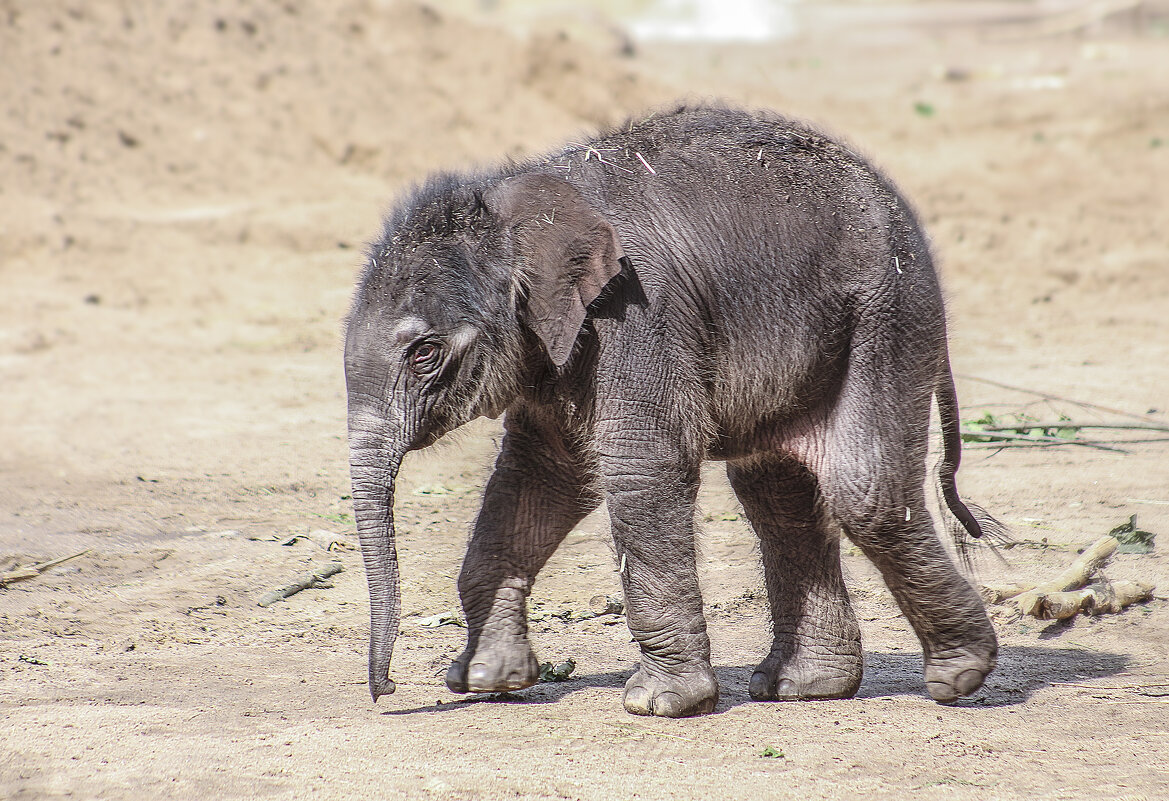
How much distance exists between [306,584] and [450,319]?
216cm

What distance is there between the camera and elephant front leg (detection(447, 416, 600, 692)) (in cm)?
485

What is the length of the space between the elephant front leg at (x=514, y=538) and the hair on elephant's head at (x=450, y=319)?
0.45 meters

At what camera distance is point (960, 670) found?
4.77 meters

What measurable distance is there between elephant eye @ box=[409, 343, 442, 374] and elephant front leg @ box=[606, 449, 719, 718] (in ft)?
2.19

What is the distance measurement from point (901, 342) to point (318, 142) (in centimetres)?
1173

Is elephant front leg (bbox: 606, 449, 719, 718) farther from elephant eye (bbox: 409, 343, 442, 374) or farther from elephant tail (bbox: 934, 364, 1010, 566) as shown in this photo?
elephant tail (bbox: 934, 364, 1010, 566)

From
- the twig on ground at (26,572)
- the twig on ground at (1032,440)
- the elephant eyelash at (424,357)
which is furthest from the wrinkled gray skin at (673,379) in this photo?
the twig on ground at (1032,440)

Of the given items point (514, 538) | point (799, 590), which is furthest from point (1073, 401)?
point (514, 538)

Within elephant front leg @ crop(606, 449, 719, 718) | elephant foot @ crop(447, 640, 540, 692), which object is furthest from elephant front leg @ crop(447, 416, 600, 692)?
elephant front leg @ crop(606, 449, 719, 718)

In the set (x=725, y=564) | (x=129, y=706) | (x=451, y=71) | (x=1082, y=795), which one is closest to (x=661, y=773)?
(x=1082, y=795)

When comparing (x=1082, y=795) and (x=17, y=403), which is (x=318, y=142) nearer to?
(x=17, y=403)

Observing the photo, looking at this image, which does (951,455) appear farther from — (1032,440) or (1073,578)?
(1032,440)

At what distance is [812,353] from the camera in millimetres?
4637

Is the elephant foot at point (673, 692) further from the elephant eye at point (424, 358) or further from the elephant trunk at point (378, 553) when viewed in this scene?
the elephant eye at point (424, 358)
